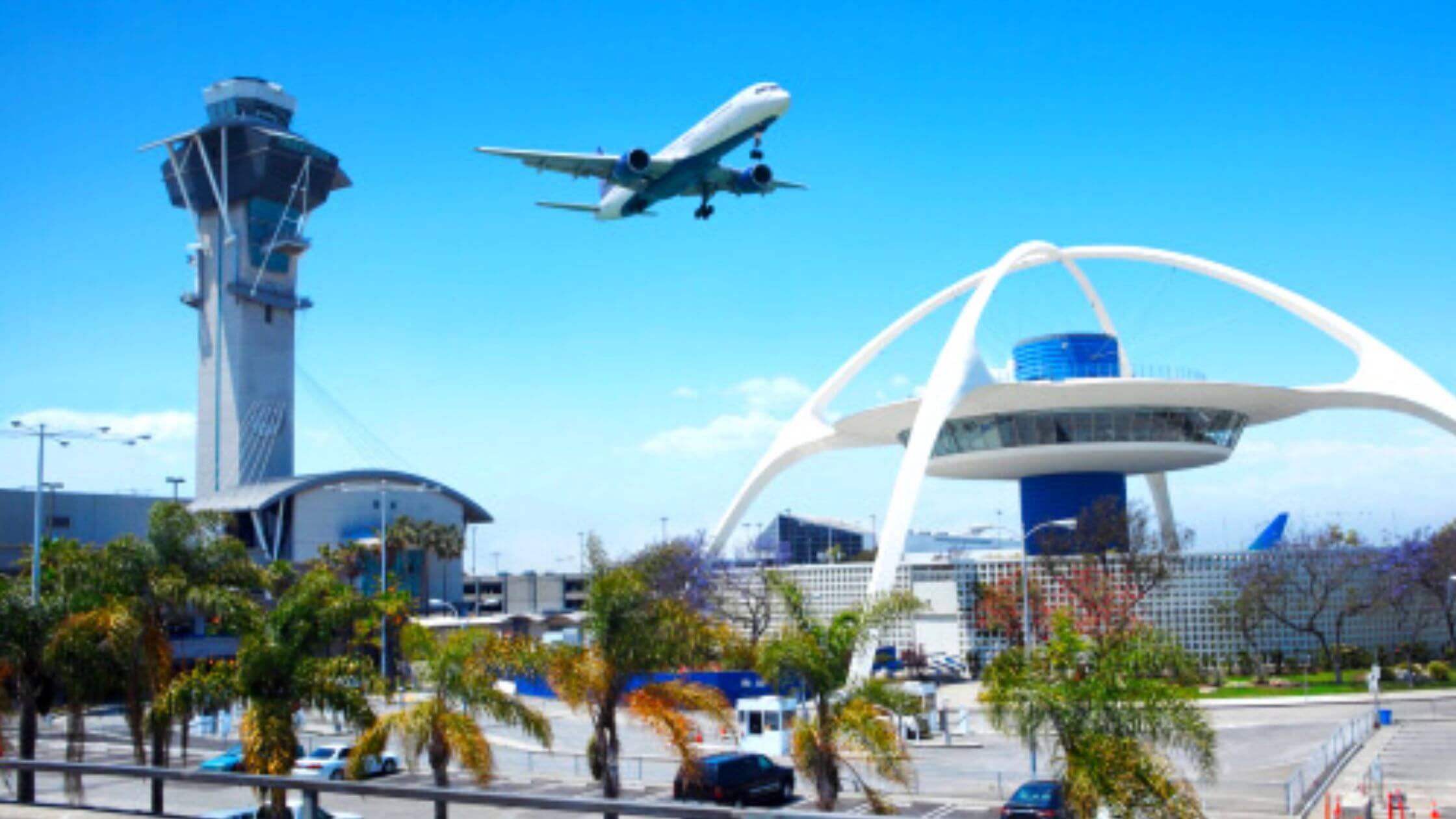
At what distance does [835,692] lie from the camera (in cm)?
1956

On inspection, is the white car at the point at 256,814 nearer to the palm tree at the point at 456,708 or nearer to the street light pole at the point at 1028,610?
the palm tree at the point at 456,708

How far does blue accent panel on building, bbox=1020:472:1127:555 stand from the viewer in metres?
77.8

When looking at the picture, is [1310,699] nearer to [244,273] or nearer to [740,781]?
[740,781]

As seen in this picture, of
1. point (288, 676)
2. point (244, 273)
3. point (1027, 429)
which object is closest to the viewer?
point (288, 676)

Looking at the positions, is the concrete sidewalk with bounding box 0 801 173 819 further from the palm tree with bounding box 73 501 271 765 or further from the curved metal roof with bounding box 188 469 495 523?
the curved metal roof with bounding box 188 469 495 523

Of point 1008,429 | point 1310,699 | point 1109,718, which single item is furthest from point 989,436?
point 1109,718

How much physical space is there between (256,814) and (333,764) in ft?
61.9

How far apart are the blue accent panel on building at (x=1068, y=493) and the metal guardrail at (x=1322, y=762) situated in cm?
3312

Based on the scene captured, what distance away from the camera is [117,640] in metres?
20.2

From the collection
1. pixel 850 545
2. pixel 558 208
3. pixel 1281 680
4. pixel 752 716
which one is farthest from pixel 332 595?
pixel 850 545

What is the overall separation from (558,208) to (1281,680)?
41847mm

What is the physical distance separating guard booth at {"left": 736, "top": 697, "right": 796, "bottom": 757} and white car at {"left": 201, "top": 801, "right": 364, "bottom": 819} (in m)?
25.2

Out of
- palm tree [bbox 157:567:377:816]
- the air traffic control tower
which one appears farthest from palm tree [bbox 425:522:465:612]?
palm tree [bbox 157:567:377:816]

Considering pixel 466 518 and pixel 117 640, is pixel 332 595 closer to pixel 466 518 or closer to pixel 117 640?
pixel 117 640
